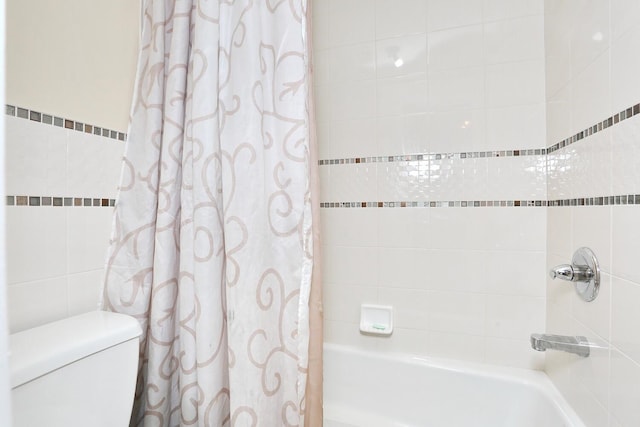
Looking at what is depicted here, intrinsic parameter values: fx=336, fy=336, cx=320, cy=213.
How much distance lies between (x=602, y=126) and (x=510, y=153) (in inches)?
17.7

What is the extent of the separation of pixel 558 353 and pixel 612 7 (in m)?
1.08

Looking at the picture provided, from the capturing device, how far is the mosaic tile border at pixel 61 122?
0.80 meters

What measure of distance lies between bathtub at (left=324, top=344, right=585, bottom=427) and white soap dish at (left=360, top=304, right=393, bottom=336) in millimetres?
110

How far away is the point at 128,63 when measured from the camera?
111 centimetres

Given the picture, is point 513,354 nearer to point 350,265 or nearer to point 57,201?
point 350,265

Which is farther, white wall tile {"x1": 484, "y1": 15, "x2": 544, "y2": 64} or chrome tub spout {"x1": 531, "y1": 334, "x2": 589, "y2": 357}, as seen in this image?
white wall tile {"x1": 484, "y1": 15, "x2": 544, "y2": 64}

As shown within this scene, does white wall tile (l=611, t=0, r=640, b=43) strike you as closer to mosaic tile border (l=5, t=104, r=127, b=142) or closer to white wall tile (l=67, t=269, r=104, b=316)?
mosaic tile border (l=5, t=104, r=127, b=142)

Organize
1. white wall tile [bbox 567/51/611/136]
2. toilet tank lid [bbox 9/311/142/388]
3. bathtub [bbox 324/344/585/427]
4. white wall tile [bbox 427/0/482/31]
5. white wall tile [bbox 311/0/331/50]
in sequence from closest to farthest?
toilet tank lid [bbox 9/311/142/388], white wall tile [bbox 567/51/611/136], bathtub [bbox 324/344/585/427], white wall tile [bbox 427/0/482/31], white wall tile [bbox 311/0/331/50]

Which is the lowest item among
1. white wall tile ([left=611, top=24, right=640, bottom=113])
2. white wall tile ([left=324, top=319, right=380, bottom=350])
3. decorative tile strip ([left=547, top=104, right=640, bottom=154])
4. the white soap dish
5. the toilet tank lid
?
white wall tile ([left=324, top=319, right=380, bottom=350])

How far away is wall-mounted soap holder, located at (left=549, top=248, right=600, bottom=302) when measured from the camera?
93 centimetres

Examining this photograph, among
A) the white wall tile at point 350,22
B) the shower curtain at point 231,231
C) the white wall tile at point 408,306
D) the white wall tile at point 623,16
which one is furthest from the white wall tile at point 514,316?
the white wall tile at point 350,22

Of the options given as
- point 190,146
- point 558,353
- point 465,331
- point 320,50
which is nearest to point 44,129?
point 190,146

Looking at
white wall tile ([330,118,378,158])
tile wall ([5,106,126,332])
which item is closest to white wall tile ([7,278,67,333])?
tile wall ([5,106,126,332])

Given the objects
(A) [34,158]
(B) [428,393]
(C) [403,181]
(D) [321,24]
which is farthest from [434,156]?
(A) [34,158]
